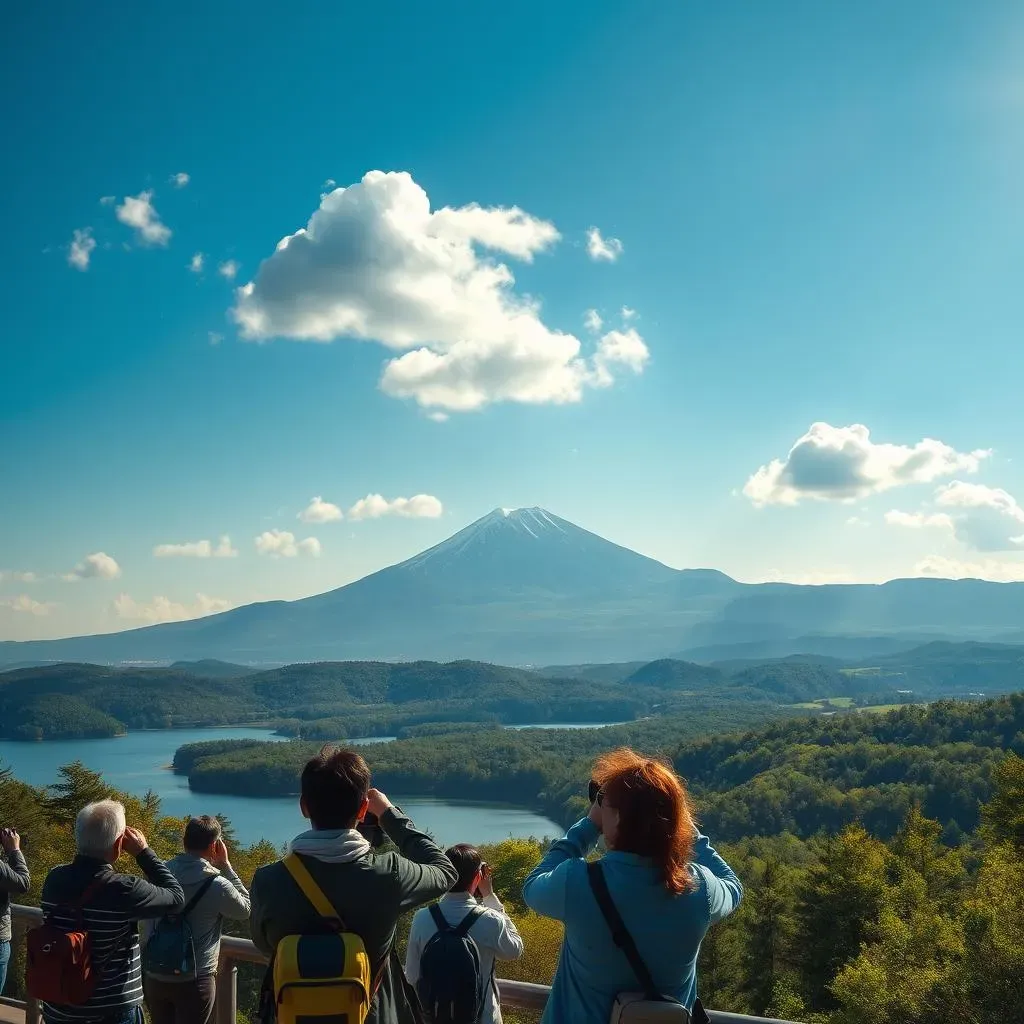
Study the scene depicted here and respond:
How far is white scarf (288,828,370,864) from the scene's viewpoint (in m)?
2.11

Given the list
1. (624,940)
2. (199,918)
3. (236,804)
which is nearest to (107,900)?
(199,918)


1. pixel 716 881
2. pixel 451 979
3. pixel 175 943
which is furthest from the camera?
pixel 175 943

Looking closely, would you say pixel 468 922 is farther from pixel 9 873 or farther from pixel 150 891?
pixel 9 873

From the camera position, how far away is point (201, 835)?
3.05 metres

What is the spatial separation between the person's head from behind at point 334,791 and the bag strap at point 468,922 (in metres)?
0.73

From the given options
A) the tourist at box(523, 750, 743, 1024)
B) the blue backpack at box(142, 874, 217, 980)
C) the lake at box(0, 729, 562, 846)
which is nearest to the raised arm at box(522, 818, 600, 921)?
the tourist at box(523, 750, 743, 1024)

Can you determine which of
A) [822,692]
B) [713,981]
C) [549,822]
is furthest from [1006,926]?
[822,692]

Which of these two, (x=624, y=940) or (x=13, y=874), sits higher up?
(x=624, y=940)

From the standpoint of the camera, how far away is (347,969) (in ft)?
6.62

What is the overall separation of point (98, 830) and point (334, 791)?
3.18 ft

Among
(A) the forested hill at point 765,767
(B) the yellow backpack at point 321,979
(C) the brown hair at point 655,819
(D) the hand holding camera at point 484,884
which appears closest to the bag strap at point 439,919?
(D) the hand holding camera at point 484,884

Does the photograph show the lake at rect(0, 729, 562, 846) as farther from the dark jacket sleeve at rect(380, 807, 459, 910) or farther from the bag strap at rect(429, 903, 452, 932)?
the dark jacket sleeve at rect(380, 807, 459, 910)

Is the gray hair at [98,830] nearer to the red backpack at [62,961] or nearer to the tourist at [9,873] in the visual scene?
the red backpack at [62,961]

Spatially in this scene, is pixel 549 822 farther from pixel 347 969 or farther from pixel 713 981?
pixel 347 969
